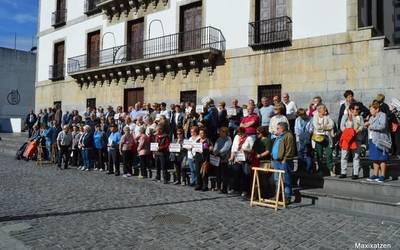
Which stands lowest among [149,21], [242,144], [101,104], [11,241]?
[11,241]

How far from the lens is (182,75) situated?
17.7m

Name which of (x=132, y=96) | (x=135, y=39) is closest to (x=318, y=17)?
(x=135, y=39)

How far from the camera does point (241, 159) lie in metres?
9.59

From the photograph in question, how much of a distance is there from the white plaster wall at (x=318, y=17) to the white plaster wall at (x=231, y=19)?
2073 millimetres

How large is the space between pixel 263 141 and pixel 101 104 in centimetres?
1394

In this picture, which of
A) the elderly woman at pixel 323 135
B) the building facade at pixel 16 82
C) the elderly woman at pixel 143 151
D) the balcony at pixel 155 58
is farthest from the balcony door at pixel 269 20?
the building facade at pixel 16 82

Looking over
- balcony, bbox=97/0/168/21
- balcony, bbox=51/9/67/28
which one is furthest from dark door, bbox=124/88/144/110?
balcony, bbox=51/9/67/28

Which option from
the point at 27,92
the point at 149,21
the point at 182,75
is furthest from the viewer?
the point at 27,92

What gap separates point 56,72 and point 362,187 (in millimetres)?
21284

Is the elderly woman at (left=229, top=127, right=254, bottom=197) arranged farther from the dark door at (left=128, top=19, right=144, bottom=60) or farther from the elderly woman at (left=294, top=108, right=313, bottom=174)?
the dark door at (left=128, top=19, right=144, bottom=60)

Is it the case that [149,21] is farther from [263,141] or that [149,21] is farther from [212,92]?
[263,141]

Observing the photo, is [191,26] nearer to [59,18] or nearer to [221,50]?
[221,50]

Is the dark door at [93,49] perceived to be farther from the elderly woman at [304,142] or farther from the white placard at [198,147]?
the elderly woman at [304,142]

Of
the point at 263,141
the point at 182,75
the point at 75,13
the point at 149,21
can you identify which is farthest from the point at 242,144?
the point at 75,13
